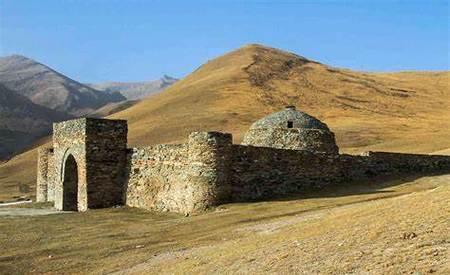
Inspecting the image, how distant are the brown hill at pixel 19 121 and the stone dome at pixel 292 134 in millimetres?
69544

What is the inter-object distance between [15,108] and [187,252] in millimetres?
107855

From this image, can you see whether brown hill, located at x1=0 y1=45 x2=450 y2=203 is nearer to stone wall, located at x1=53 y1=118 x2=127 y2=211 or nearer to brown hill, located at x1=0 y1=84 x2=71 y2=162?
brown hill, located at x1=0 y1=84 x2=71 y2=162

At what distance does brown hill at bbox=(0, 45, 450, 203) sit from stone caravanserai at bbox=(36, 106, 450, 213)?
60.2 ft

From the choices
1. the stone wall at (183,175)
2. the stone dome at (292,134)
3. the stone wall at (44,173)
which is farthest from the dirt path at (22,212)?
the stone dome at (292,134)

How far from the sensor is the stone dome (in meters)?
25.4

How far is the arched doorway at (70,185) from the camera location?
26.0m

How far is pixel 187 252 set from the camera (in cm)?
1220

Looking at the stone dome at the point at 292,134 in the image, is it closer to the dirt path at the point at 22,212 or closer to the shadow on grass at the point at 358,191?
the shadow on grass at the point at 358,191

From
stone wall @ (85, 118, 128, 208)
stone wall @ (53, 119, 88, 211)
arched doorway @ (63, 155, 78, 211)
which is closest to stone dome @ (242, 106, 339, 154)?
stone wall @ (85, 118, 128, 208)

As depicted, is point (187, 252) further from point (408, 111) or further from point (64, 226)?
point (408, 111)

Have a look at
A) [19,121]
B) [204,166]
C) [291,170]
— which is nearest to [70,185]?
[204,166]

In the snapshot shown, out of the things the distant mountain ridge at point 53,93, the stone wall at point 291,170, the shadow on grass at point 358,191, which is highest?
the distant mountain ridge at point 53,93

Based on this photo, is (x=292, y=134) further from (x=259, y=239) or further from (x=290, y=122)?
(x=259, y=239)

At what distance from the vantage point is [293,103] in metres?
77.3
